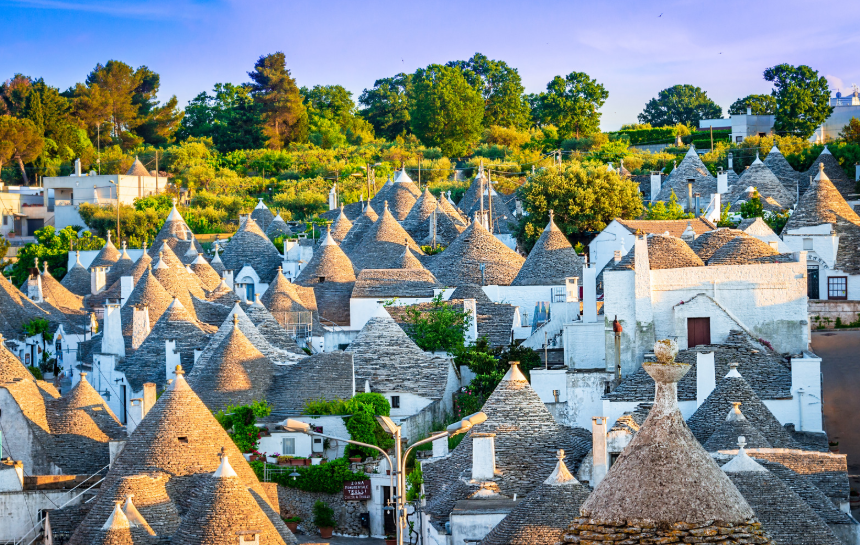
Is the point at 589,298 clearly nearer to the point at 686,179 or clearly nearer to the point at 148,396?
the point at 148,396

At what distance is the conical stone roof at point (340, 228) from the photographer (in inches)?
2250

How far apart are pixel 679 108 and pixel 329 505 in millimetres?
77393

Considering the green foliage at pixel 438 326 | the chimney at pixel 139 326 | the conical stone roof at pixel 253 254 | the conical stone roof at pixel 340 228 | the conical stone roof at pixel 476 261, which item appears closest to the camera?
the green foliage at pixel 438 326

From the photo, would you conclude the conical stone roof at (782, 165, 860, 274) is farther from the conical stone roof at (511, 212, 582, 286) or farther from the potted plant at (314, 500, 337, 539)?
the potted plant at (314, 500, 337, 539)

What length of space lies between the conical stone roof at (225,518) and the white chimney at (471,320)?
61.5ft

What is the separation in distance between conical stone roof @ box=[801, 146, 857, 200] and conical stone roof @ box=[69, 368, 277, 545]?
38.9 meters

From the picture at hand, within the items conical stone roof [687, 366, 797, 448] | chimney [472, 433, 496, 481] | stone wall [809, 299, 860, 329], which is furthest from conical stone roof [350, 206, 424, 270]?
chimney [472, 433, 496, 481]

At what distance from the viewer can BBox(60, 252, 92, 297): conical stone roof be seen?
56.0 m

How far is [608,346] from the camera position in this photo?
31.7 meters

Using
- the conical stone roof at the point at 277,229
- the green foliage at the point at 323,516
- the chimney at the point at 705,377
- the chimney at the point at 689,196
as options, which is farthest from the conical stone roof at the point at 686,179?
the green foliage at the point at 323,516

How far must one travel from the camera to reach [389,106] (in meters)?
109

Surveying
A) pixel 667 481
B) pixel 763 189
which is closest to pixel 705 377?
pixel 667 481

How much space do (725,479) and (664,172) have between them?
193 feet

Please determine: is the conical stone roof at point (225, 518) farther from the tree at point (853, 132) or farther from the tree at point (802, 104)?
the tree at point (802, 104)
